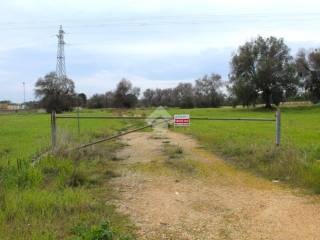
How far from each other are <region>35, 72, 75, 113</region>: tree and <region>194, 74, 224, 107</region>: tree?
117 ft

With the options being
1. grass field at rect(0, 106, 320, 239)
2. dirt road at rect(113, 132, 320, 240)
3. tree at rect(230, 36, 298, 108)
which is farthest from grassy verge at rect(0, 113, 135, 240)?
tree at rect(230, 36, 298, 108)

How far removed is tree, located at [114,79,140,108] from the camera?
119125 mm

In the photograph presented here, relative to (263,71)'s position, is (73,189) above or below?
below

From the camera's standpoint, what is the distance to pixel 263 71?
7181 centimetres

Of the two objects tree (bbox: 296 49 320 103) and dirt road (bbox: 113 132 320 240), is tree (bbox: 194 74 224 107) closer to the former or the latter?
tree (bbox: 296 49 320 103)

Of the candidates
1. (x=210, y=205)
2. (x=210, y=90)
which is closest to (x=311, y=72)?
(x=210, y=90)

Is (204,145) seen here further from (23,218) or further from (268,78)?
(268,78)

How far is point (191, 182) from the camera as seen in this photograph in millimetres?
9602

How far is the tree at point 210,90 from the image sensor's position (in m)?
122

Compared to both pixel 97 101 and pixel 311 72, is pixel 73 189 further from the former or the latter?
pixel 97 101

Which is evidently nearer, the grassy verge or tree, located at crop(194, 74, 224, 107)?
the grassy verge

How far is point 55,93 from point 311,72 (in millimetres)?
63705

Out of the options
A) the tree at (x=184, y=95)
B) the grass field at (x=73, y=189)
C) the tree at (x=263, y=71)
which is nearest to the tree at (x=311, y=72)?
the tree at (x=263, y=71)

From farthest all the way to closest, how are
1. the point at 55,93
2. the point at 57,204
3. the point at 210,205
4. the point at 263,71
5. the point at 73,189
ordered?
the point at 55,93 → the point at 263,71 → the point at 73,189 → the point at 210,205 → the point at 57,204
